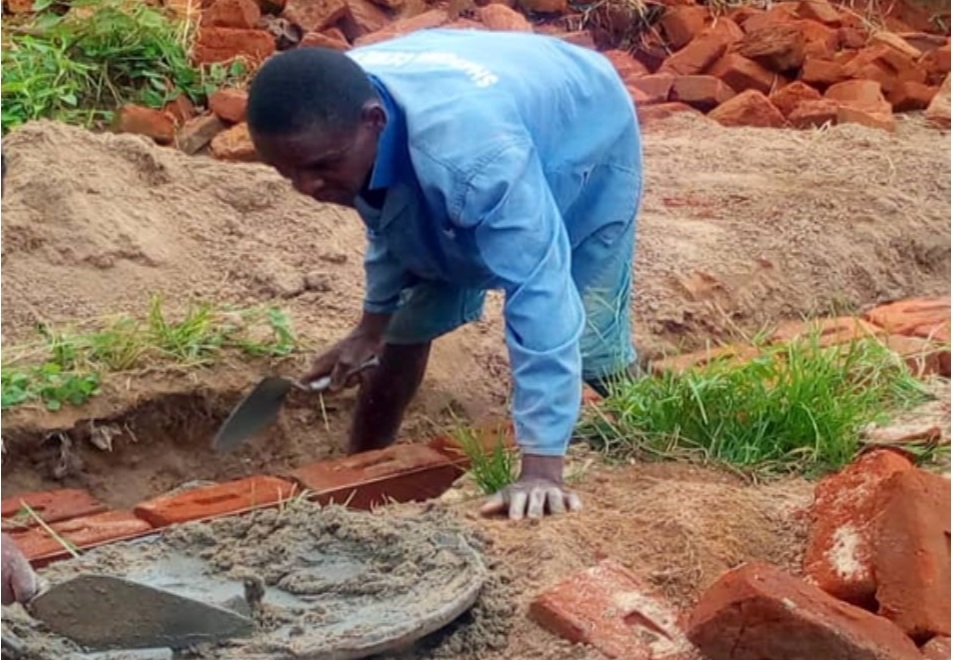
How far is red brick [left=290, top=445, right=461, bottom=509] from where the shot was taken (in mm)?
4242

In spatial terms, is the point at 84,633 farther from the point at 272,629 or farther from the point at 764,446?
the point at 764,446

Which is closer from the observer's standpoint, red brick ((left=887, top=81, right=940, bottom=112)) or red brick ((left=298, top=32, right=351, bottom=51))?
red brick ((left=298, top=32, right=351, bottom=51))

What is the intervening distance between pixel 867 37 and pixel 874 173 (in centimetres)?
252

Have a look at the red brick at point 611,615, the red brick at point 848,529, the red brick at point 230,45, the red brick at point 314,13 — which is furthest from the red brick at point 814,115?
the red brick at point 611,615

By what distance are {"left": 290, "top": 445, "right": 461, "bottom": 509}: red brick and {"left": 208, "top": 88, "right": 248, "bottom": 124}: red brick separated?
2.71 m

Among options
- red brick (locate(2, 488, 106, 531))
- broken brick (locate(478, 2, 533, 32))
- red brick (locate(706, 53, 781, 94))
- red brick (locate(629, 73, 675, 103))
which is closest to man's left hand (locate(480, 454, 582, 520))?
red brick (locate(2, 488, 106, 531))

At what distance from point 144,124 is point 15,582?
153 inches

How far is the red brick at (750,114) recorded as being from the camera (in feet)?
25.9

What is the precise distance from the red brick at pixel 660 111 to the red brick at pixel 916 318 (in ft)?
7.33

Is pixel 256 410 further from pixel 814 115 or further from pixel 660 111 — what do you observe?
pixel 814 115

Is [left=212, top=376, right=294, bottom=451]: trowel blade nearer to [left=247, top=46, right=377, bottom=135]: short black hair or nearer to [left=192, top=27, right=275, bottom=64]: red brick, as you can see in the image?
[left=247, top=46, right=377, bottom=135]: short black hair

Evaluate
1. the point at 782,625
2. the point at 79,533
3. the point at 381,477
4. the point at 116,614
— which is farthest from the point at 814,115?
the point at 116,614

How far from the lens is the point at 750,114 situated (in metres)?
7.91

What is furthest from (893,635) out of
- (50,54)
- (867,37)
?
(867,37)
